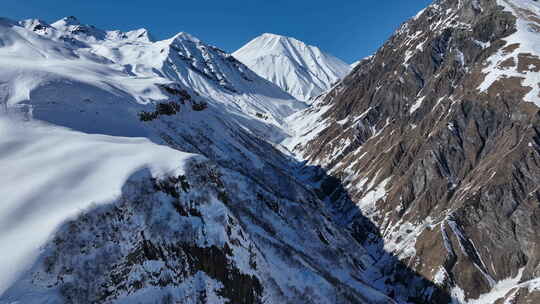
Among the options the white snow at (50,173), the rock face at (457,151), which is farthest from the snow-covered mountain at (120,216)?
the rock face at (457,151)

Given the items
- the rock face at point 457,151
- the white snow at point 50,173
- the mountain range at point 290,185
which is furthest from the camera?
the rock face at point 457,151

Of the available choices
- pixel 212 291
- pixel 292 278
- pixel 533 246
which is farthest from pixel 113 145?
pixel 533 246

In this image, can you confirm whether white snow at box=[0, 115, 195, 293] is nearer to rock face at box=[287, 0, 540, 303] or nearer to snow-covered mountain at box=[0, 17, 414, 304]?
snow-covered mountain at box=[0, 17, 414, 304]

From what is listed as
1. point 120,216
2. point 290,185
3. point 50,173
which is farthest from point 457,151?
point 50,173

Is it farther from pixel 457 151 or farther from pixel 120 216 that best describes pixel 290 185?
pixel 120 216

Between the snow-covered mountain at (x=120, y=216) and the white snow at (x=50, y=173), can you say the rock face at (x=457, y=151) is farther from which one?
the white snow at (x=50, y=173)

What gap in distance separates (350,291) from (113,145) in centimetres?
3163

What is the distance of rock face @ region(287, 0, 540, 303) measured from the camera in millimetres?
70688

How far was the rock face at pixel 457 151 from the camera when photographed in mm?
70688

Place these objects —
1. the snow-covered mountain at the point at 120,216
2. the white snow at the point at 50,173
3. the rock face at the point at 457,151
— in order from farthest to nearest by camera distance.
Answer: the rock face at the point at 457,151 → the snow-covered mountain at the point at 120,216 → the white snow at the point at 50,173

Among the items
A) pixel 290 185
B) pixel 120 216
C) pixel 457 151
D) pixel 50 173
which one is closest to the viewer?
pixel 120 216

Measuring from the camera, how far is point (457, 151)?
92.6m

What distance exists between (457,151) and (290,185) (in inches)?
1708

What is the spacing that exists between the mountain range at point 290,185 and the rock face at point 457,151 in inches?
15.5
